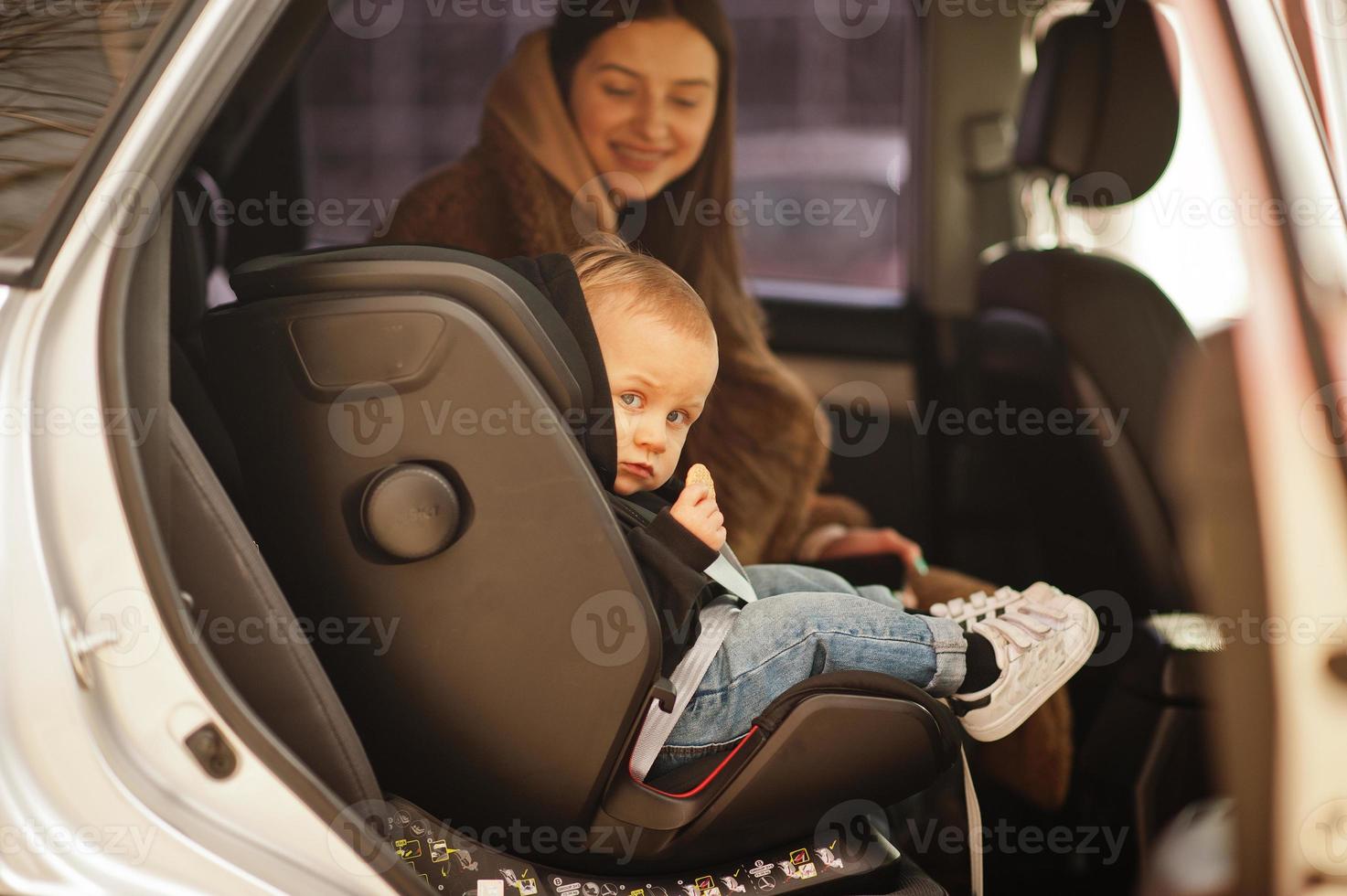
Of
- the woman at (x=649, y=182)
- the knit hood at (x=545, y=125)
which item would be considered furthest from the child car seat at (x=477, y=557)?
the knit hood at (x=545, y=125)

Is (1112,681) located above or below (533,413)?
below

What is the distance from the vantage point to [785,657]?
123 centimetres

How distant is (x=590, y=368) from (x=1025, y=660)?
601 mm

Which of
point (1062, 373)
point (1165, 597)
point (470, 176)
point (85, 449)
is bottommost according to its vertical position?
point (1165, 597)

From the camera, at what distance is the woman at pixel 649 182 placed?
1.72m

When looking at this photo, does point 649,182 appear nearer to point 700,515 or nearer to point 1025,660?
point 700,515

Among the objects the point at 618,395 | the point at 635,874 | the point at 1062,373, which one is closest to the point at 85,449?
the point at 618,395

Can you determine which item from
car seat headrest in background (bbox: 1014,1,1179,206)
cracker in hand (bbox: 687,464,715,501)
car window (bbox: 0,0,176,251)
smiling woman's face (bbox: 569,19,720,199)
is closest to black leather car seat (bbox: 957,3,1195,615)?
car seat headrest in background (bbox: 1014,1,1179,206)

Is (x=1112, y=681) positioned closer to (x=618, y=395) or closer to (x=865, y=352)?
(x=618, y=395)

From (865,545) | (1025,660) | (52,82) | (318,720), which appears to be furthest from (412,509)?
(865,545)

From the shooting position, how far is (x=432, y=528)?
1.09 meters

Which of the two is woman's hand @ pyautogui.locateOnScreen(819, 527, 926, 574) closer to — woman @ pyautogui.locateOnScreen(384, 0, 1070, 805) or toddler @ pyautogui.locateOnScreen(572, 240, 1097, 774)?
woman @ pyautogui.locateOnScreen(384, 0, 1070, 805)

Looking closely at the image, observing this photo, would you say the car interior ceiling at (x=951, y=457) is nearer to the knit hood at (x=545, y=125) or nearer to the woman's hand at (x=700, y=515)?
the woman's hand at (x=700, y=515)

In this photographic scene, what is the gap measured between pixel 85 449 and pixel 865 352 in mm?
2164
